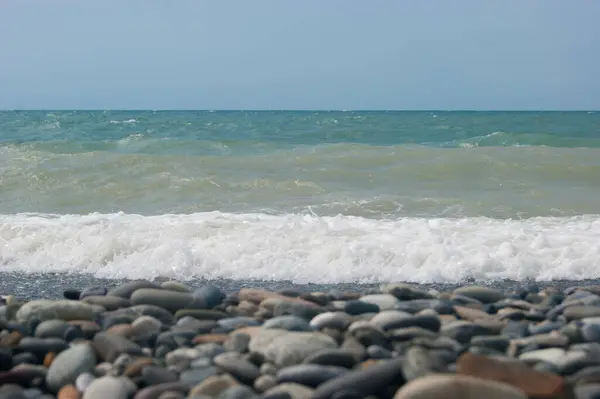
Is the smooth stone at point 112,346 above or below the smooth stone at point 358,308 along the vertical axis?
below

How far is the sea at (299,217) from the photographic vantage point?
5594 mm

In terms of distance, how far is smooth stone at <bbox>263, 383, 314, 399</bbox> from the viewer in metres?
2.37

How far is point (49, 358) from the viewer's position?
2.88 m

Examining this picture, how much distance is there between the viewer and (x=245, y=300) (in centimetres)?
380

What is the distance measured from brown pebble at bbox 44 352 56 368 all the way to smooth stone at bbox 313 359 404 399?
1.18 metres

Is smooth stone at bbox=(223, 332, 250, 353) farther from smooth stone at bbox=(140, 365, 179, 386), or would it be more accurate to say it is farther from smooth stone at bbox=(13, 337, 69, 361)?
smooth stone at bbox=(13, 337, 69, 361)

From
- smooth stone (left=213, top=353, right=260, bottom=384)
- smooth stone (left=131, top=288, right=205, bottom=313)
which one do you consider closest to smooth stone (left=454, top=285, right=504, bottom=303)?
smooth stone (left=131, top=288, right=205, bottom=313)

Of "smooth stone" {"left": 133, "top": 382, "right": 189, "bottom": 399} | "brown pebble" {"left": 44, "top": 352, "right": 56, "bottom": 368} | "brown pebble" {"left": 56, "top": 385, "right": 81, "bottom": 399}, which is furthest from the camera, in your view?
"brown pebble" {"left": 44, "top": 352, "right": 56, "bottom": 368}

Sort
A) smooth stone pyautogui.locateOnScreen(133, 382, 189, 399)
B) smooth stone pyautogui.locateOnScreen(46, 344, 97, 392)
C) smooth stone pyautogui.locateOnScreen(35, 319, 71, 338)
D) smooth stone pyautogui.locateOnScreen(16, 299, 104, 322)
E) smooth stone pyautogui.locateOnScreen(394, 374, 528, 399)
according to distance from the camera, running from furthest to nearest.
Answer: smooth stone pyautogui.locateOnScreen(16, 299, 104, 322) < smooth stone pyautogui.locateOnScreen(35, 319, 71, 338) < smooth stone pyautogui.locateOnScreen(46, 344, 97, 392) < smooth stone pyautogui.locateOnScreen(133, 382, 189, 399) < smooth stone pyautogui.locateOnScreen(394, 374, 528, 399)

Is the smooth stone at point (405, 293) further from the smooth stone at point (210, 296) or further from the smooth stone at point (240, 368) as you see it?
the smooth stone at point (240, 368)

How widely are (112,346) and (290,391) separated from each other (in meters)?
0.91

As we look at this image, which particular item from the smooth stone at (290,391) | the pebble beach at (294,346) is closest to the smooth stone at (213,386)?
the pebble beach at (294,346)

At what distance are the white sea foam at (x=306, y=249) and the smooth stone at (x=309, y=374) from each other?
2.86 metres

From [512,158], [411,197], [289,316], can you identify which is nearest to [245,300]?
[289,316]
